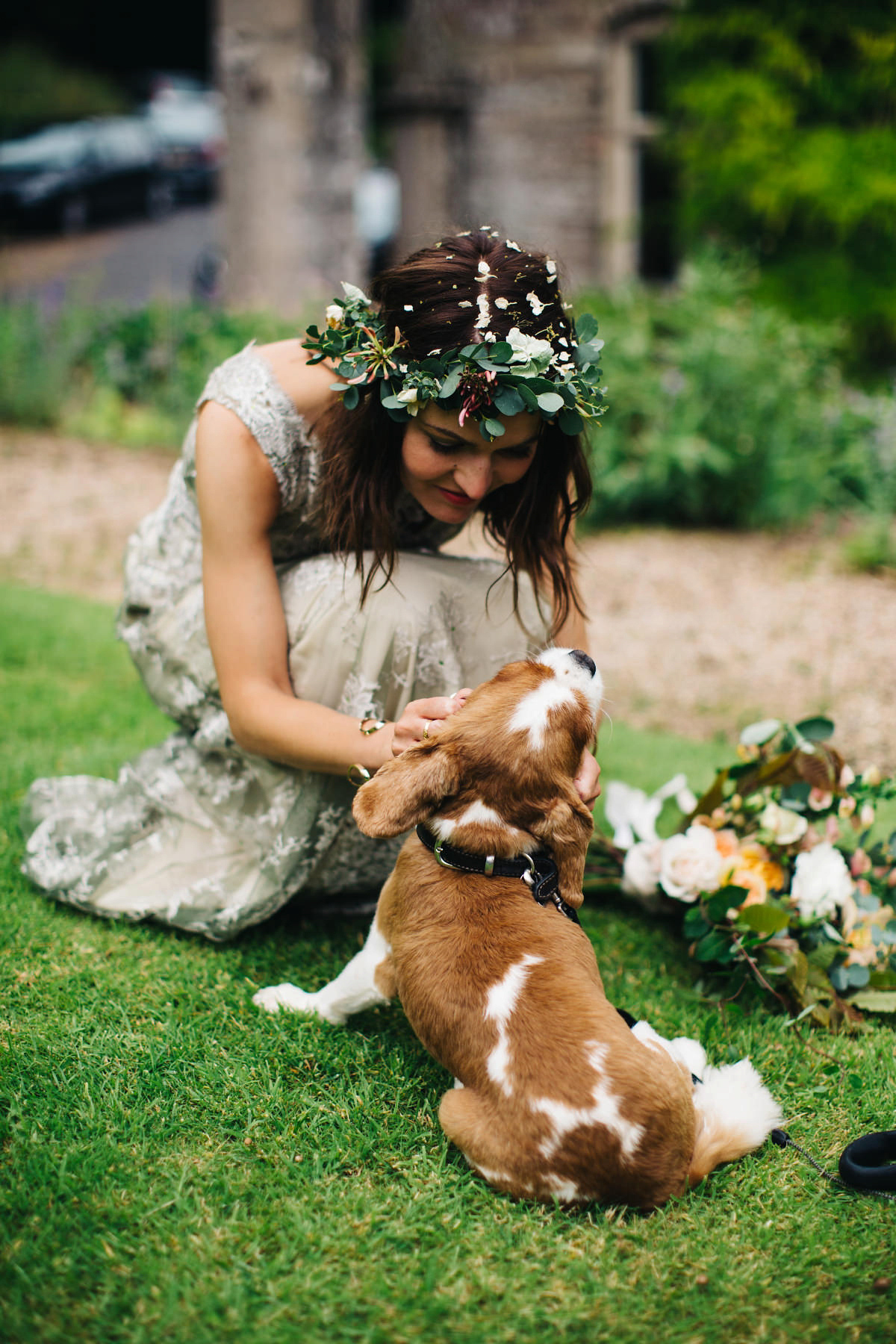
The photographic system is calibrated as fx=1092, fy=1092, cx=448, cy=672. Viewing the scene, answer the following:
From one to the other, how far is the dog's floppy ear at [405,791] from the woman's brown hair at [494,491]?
0.64m

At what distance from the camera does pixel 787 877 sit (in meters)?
2.88

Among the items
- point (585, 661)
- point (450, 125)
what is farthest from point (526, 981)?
point (450, 125)

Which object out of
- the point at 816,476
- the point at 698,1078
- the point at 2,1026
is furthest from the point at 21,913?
the point at 816,476

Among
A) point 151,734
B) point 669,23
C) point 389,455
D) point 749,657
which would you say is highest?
point 669,23

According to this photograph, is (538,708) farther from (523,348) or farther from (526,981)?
(523,348)

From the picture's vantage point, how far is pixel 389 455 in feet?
8.77

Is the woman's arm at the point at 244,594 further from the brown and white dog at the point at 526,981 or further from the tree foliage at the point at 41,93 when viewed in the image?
the tree foliage at the point at 41,93

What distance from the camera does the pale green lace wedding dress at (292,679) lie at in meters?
2.72

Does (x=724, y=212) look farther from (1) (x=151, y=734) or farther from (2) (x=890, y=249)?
(1) (x=151, y=734)

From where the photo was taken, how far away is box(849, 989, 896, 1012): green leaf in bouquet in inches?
107

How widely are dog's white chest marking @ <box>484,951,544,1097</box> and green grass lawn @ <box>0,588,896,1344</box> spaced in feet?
0.81

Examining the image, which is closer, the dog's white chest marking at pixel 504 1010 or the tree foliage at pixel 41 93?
the dog's white chest marking at pixel 504 1010

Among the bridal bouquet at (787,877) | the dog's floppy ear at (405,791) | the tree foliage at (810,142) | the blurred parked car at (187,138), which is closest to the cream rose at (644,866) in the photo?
the bridal bouquet at (787,877)

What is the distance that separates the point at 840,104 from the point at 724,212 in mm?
1173
